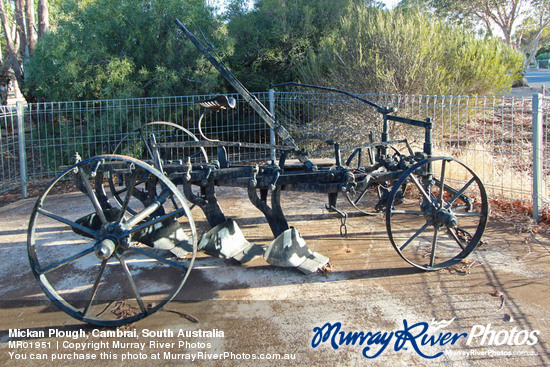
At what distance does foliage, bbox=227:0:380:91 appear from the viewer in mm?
11172

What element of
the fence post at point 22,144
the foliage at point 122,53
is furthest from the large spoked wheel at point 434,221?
the foliage at point 122,53

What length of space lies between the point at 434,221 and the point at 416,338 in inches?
50.0

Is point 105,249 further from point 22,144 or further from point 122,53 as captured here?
point 122,53

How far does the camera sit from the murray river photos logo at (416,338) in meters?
2.95

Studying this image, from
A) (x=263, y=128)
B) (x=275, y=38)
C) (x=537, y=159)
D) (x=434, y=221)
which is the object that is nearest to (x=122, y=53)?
(x=263, y=128)

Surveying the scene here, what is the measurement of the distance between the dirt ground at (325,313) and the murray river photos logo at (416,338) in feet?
0.04

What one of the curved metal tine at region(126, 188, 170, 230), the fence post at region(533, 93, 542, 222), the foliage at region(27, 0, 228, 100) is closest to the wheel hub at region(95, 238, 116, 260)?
the curved metal tine at region(126, 188, 170, 230)

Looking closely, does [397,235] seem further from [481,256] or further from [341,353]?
[341,353]

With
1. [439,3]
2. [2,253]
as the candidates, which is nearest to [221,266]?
[2,253]

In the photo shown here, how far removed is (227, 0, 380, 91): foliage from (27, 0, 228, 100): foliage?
5.02ft

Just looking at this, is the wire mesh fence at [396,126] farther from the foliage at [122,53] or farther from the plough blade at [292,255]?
the plough blade at [292,255]

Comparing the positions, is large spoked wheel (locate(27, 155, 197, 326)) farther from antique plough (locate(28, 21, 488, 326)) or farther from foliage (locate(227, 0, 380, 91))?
foliage (locate(227, 0, 380, 91))

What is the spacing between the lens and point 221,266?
4332mm

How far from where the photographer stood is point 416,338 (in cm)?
305
